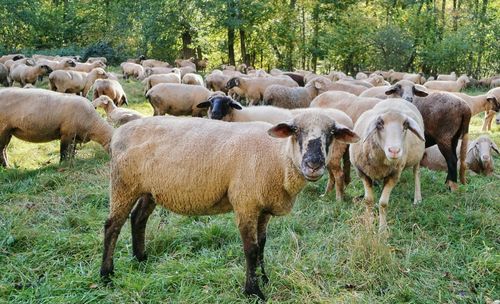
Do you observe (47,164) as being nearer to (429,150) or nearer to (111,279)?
(111,279)

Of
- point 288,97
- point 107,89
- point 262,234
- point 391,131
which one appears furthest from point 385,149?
point 107,89

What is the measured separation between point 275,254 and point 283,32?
29.8 meters

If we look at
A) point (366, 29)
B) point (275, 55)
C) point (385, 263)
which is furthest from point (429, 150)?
point (275, 55)

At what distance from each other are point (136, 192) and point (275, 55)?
34128mm

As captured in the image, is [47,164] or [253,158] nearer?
[253,158]

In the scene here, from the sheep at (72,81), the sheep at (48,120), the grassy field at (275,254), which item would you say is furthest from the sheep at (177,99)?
the grassy field at (275,254)

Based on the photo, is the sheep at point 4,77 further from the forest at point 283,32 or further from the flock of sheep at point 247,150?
the forest at point 283,32

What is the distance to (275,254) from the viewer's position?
4523 mm

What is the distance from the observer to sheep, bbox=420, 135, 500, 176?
800 centimetres

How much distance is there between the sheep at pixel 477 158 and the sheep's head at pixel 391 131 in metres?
3.83

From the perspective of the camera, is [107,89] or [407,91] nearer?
→ [407,91]

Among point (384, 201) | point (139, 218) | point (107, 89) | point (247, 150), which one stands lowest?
point (384, 201)

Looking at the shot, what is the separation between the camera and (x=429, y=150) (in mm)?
8773

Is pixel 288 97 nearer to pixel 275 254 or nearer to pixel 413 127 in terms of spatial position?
pixel 413 127
